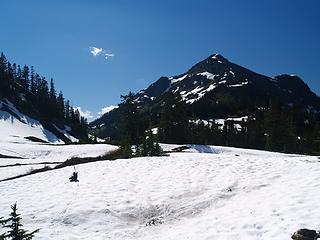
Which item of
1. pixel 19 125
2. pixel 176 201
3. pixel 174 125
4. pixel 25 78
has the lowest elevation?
pixel 176 201

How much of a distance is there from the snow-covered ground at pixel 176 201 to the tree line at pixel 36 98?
108804 millimetres

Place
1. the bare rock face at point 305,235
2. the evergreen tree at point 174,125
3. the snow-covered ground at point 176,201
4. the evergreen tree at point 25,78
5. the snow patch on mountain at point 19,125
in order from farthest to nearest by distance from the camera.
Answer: the evergreen tree at point 25,78 < the snow patch on mountain at point 19,125 < the evergreen tree at point 174,125 < the snow-covered ground at point 176,201 < the bare rock face at point 305,235

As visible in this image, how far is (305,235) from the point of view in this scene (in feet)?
36.9

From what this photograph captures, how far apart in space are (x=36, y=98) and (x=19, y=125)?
129ft

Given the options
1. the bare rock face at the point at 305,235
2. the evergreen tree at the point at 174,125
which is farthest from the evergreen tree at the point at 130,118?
the bare rock face at the point at 305,235

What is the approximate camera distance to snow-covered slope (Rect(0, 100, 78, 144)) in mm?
100550

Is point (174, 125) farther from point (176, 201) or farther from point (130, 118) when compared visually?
point (176, 201)

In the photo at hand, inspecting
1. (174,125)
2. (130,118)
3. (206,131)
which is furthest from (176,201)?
(206,131)

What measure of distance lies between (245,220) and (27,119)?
11644 cm

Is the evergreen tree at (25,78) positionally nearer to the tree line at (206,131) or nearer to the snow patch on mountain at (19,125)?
the snow patch on mountain at (19,125)

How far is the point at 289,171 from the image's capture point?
22016mm

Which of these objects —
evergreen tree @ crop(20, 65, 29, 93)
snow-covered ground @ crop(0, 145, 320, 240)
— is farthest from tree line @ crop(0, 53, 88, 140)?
snow-covered ground @ crop(0, 145, 320, 240)

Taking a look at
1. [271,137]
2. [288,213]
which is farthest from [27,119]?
[288,213]

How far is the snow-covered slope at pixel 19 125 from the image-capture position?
101m
